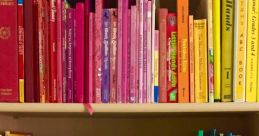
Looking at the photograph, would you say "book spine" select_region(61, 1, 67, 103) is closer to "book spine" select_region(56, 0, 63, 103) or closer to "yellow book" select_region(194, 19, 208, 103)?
"book spine" select_region(56, 0, 63, 103)

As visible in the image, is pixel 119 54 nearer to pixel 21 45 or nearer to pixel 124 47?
pixel 124 47

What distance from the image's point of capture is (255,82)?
964 mm

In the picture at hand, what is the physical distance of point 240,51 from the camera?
38.1 inches

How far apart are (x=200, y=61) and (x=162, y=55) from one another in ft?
0.31

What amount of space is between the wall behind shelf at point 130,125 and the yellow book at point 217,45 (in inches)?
11.9

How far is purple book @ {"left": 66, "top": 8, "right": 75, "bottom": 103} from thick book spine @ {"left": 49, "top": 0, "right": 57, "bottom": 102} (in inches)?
1.3

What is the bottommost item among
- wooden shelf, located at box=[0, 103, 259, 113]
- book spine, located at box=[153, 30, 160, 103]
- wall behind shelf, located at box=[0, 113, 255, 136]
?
wall behind shelf, located at box=[0, 113, 255, 136]

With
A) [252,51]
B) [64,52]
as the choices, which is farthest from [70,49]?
[252,51]

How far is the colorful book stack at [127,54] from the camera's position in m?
0.96

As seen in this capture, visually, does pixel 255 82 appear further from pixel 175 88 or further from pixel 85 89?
pixel 85 89

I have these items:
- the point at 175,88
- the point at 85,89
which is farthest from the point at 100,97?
the point at 175,88

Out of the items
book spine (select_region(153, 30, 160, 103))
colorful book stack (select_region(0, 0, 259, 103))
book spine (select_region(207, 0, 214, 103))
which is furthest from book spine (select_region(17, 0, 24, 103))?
book spine (select_region(207, 0, 214, 103))

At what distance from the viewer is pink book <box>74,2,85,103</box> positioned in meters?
0.97

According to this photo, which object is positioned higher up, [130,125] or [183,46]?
[183,46]
